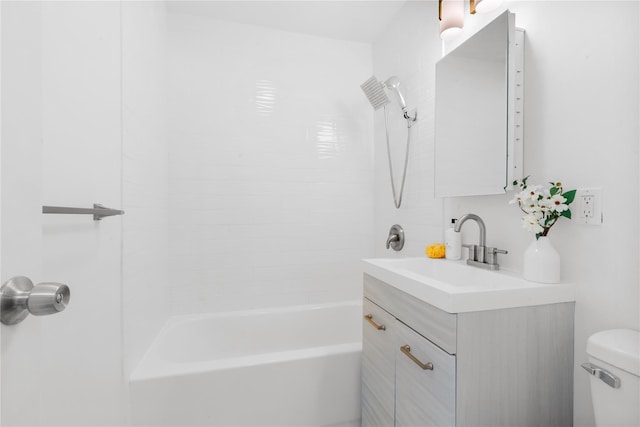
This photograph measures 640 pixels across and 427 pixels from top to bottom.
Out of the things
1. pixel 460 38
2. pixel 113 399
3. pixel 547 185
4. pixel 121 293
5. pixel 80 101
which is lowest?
pixel 113 399

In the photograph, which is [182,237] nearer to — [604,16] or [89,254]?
[89,254]

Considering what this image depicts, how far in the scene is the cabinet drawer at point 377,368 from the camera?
1200mm

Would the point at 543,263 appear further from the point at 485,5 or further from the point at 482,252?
the point at 485,5

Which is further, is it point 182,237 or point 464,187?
point 182,237

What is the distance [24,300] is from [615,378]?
1.12 m

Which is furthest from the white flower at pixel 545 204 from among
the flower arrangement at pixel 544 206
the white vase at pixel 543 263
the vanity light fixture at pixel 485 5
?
the vanity light fixture at pixel 485 5

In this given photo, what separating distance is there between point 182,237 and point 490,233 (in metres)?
1.82

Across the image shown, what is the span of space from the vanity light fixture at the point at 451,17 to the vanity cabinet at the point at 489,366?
1.26 m

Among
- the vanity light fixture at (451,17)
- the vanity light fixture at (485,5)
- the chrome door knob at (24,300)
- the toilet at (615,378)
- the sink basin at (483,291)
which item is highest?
the vanity light fixture at (451,17)

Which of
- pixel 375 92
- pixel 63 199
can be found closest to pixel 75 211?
pixel 63 199

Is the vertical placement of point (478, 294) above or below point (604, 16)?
below

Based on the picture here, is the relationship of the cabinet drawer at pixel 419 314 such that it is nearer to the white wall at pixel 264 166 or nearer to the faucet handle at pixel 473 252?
the faucet handle at pixel 473 252

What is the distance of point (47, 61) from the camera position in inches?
29.5

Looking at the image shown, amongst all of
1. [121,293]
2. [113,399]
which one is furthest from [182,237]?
[113,399]
